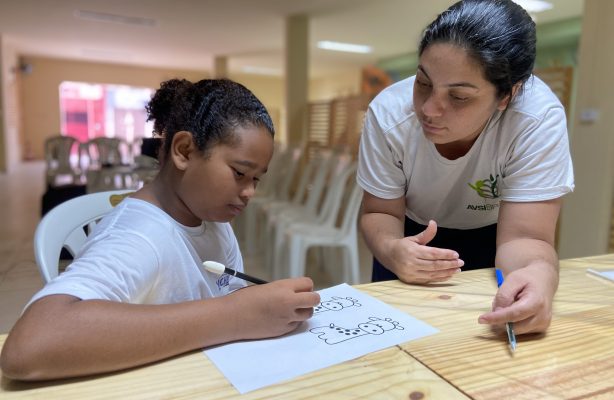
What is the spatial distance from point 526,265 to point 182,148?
2.14 ft

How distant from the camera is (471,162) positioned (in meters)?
1.00

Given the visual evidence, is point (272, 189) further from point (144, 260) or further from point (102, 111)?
point (102, 111)

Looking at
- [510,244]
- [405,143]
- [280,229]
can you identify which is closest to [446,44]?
[405,143]

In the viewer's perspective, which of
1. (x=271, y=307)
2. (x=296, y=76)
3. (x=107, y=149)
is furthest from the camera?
(x=296, y=76)

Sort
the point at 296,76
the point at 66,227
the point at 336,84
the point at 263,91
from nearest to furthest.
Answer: the point at 66,227, the point at 296,76, the point at 336,84, the point at 263,91

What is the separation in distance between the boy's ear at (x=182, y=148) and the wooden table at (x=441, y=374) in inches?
12.6

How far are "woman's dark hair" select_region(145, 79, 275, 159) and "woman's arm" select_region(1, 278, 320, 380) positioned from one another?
28 centimetres

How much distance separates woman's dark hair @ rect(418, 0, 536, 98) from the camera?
0.77m

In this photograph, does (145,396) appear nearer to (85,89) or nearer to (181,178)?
(181,178)

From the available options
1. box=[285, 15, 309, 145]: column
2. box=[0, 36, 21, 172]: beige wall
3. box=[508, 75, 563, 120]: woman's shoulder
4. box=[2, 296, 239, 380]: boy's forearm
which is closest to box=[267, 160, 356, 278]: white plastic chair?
box=[508, 75, 563, 120]: woman's shoulder

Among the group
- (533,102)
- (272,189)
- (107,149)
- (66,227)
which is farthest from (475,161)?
Result: (107,149)

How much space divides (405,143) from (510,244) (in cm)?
31

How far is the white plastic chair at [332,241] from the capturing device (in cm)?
258

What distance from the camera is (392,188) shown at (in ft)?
3.40
